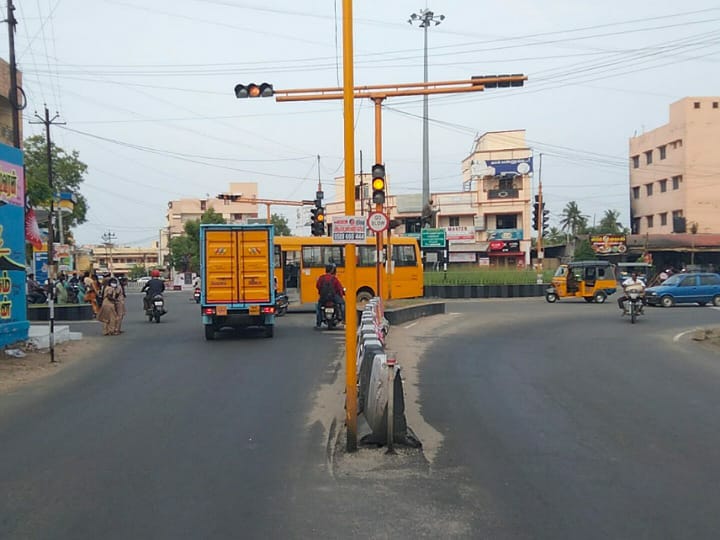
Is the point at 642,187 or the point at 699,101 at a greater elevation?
the point at 699,101

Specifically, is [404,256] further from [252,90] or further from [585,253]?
[585,253]

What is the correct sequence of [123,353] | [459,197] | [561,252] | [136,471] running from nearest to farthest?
[136,471]
[123,353]
[459,197]
[561,252]

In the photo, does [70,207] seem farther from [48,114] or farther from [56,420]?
[56,420]

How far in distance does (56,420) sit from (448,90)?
10932mm

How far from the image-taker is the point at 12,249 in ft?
48.3

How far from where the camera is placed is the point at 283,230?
96.0 m

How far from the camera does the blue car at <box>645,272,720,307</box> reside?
104 ft

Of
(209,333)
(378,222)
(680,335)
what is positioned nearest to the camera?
(378,222)

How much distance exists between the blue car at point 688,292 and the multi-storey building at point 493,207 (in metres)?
26.7

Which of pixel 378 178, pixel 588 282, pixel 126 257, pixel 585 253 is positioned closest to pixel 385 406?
pixel 378 178

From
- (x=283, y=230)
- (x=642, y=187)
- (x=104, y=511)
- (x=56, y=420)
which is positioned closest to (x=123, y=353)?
(x=56, y=420)

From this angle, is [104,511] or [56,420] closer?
[104,511]

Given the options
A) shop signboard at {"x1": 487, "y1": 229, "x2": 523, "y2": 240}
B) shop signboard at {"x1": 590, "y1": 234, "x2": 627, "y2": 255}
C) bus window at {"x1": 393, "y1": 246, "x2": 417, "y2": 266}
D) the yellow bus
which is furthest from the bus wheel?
shop signboard at {"x1": 487, "y1": 229, "x2": 523, "y2": 240}

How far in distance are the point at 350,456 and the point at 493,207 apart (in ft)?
179
